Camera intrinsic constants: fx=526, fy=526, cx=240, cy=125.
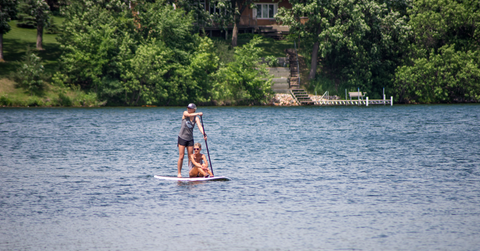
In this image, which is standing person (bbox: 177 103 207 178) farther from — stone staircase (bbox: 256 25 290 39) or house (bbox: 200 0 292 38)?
stone staircase (bbox: 256 25 290 39)

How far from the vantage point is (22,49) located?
7031 centimetres

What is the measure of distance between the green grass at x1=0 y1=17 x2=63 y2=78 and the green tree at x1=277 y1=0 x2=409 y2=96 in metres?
31.2

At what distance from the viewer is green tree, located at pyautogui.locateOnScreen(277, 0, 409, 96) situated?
231ft

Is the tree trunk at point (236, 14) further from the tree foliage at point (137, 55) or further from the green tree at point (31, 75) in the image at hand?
the green tree at point (31, 75)

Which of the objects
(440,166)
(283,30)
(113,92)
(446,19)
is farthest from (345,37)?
(440,166)

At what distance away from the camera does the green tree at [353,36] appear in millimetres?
70312

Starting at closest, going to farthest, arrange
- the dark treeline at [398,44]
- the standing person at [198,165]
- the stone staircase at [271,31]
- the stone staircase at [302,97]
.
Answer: the standing person at [198,165] → the dark treeline at [398,44] → the stone staircase at [302,97] → the stone staircase at [271,31]

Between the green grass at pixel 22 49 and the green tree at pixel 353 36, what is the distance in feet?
102

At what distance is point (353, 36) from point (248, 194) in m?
58.0

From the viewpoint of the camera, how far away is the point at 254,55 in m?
71.5

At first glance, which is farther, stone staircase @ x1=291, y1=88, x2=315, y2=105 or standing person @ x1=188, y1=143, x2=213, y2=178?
stone staircase @ x1=291, y1=88, x2=315, y2=105

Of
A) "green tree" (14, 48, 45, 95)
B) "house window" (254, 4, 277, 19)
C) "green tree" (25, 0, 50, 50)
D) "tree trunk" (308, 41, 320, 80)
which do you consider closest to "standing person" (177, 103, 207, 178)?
"green tree" (14, 48, 45, 95)

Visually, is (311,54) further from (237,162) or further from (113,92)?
(237,162)

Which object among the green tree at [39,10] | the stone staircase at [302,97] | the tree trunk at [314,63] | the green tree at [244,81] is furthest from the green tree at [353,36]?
the green tree at [39,10]
